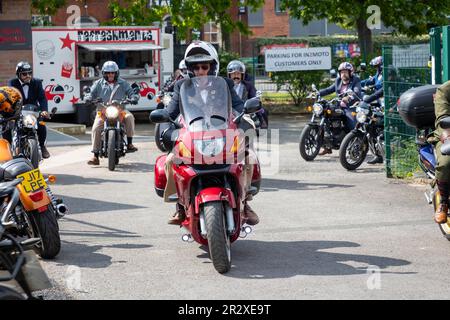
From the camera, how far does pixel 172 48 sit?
28500 millimetres

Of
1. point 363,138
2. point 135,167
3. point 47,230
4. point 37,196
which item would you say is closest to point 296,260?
point 47,230

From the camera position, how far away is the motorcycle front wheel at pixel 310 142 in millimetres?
16297

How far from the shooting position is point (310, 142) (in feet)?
53.8

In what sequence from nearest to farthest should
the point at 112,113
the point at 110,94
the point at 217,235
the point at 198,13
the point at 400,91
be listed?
the point at 217,235 → the point at 400,91 → the point at 112,113 → the point at 110,94 → the point at 198,13

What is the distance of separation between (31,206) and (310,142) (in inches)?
347

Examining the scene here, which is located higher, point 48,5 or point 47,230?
point 48,5

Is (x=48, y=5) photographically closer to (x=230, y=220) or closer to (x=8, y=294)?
(x=230, y=220)

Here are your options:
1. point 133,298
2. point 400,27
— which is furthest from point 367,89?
point 400,27

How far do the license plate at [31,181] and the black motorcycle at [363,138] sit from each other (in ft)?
24.3

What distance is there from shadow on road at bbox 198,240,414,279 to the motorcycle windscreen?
45.8 inches

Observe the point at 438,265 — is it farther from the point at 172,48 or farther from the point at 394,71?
the point at 172,48

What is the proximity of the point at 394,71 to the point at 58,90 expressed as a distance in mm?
13005

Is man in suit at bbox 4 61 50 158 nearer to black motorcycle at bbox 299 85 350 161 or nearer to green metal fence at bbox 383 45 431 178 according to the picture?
black motorcycle at bbox 299 85 350 161

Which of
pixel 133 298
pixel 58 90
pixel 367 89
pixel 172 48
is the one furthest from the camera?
pixel 172 48
